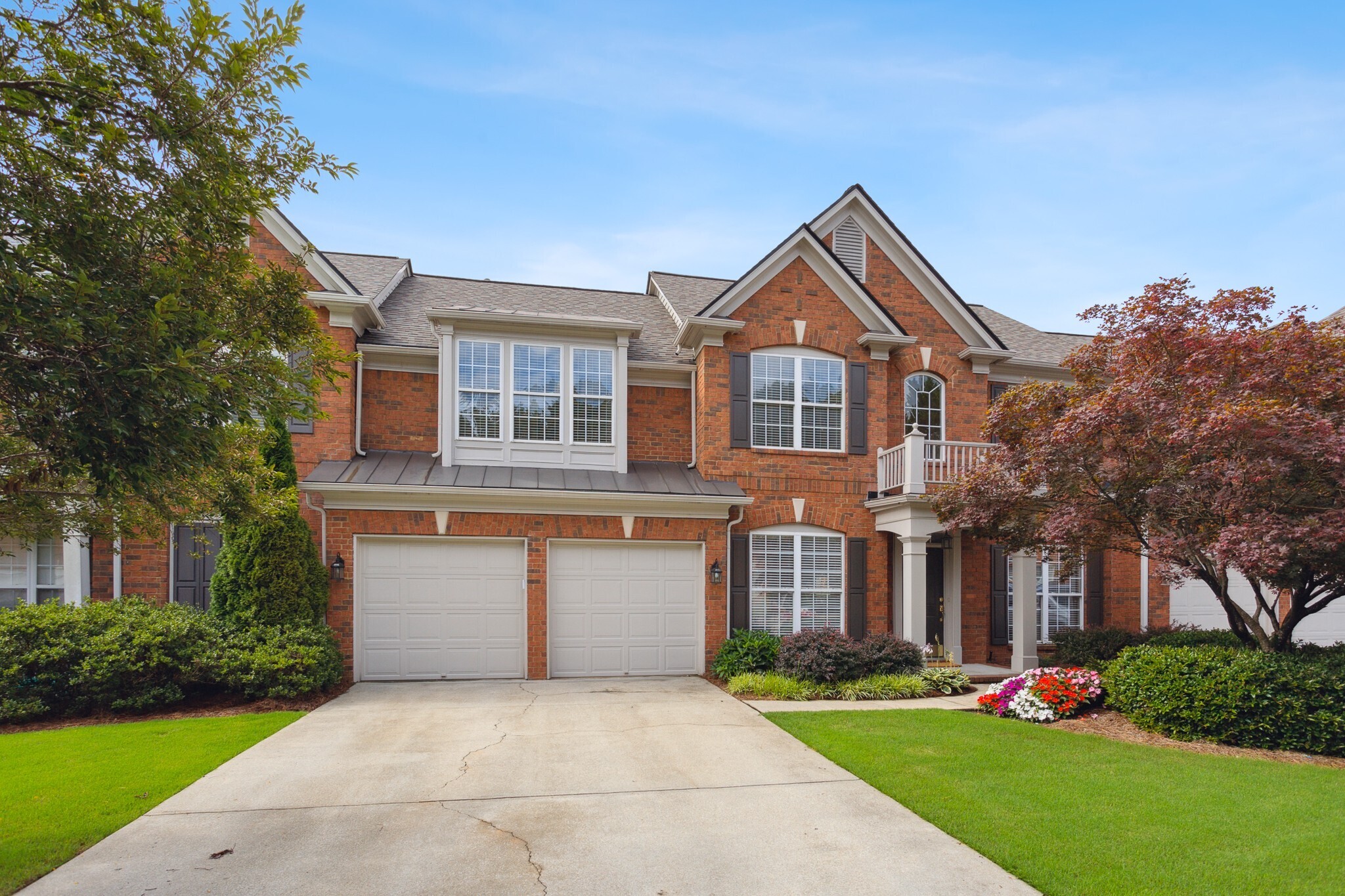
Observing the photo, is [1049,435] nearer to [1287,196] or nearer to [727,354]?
[727,354]

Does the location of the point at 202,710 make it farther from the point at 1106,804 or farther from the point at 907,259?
the point at 907,259

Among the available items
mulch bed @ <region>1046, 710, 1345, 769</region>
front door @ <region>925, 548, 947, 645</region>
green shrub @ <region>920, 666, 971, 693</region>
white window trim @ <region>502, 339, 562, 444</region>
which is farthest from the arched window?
white window trim @ <region>502, 339, 562, 444</region>

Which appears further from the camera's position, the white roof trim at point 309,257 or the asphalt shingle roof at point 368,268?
the asphalt shingle roof at point 368,268

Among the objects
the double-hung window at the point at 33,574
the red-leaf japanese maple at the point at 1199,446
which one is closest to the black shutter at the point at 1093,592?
the red-leaf japanese maple at the point at 1199,446

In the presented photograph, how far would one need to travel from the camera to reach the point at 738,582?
13.5m

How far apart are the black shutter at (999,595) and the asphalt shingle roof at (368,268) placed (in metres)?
13.2

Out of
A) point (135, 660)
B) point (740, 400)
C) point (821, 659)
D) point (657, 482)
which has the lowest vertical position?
point (821, 659)

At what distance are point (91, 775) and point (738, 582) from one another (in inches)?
363

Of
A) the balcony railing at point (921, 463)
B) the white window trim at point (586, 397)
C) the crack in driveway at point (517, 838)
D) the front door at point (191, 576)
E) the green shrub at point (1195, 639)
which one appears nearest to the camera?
the crack in driveway at point (517, 838)

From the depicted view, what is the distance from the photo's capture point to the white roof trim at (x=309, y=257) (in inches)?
505

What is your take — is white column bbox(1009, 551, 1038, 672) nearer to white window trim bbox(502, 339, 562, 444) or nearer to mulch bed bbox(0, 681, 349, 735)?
white window trim bbox(502, 339, 562, 444)

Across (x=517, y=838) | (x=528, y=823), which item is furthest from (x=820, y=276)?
(x=517, y=838)

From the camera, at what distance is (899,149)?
13.8 metres

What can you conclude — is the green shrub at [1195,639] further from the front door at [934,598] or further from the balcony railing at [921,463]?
the balcony railing at [921,463]
